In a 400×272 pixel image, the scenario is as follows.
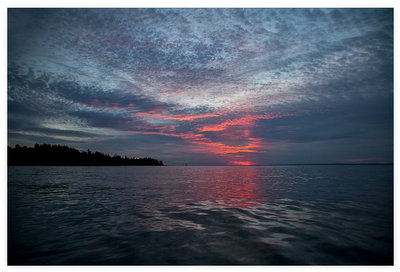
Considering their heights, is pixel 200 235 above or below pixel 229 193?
above

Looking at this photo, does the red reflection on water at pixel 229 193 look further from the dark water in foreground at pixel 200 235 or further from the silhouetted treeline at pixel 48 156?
the silhouetted treeline at pixel 48 156

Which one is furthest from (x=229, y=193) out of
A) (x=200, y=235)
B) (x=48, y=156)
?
(x=48, y=156)

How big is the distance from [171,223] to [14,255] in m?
6.30

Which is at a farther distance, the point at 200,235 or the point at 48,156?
the point at 48,156

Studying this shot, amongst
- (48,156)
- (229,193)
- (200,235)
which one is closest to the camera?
(200,235)

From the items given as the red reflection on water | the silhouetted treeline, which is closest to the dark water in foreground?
the red reflection on water

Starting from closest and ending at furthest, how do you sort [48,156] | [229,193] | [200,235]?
[200,235], [229,193], [48,156]

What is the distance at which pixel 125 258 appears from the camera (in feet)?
21.6

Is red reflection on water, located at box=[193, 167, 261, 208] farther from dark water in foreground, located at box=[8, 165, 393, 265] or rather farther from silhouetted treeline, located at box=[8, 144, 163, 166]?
silhouetted treeline, located at box=[8, 144, 163, 166]

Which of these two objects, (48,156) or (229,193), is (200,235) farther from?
(48,156)

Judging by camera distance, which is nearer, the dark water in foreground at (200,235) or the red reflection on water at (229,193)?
the dark water in foreground at (200,235)

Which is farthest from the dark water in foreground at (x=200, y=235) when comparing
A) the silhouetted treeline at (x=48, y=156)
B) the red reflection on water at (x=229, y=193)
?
the silhouetted treeline at (x=48, y=156)

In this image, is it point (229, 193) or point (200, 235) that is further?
point (229, 193)

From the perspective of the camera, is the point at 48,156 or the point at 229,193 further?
the point at 48,156
